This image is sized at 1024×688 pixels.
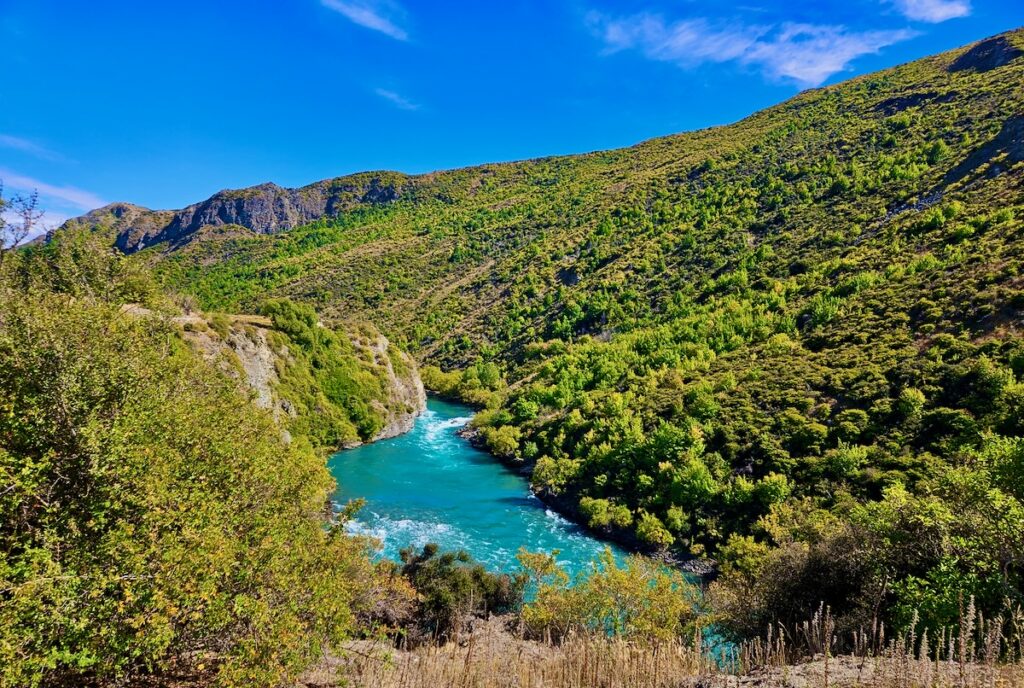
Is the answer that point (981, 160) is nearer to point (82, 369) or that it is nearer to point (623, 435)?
point (623, 435)

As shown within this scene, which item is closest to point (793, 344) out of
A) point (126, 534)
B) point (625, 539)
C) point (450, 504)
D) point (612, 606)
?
point (625, 539)

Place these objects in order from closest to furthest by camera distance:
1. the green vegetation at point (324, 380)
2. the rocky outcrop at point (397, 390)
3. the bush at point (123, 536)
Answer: the bush at point (123, 536) < the green vegetation at point (324, 380) < the rocky outcrop at point (397, 390)

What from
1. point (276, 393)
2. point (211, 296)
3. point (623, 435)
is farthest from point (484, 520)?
point (211, 296)

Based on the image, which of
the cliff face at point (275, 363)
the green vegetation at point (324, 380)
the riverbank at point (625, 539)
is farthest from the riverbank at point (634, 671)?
the green vegetation at point (324, 380)

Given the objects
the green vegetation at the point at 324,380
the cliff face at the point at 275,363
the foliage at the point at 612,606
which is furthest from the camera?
the green vegetation at the point at 324,380

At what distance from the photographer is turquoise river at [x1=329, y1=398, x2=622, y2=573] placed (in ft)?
136

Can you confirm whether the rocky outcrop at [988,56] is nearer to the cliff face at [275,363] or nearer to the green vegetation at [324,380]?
the cliff face at [275,363]

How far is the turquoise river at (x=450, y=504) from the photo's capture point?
41.4 m

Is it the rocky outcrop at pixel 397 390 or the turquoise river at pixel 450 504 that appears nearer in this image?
the turquoise river at pixel 450 504

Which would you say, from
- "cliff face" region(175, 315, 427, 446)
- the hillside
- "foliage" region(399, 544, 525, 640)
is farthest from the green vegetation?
"foliage" region(399, 544, 525, 640)

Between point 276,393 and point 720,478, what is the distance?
47799 millimetres

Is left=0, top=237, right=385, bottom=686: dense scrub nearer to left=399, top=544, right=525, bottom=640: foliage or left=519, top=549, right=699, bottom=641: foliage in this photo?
left=519, top=549, right=699, bottom=641: foliage

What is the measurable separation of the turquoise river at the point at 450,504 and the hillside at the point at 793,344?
164 inches

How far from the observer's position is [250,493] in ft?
54.8
